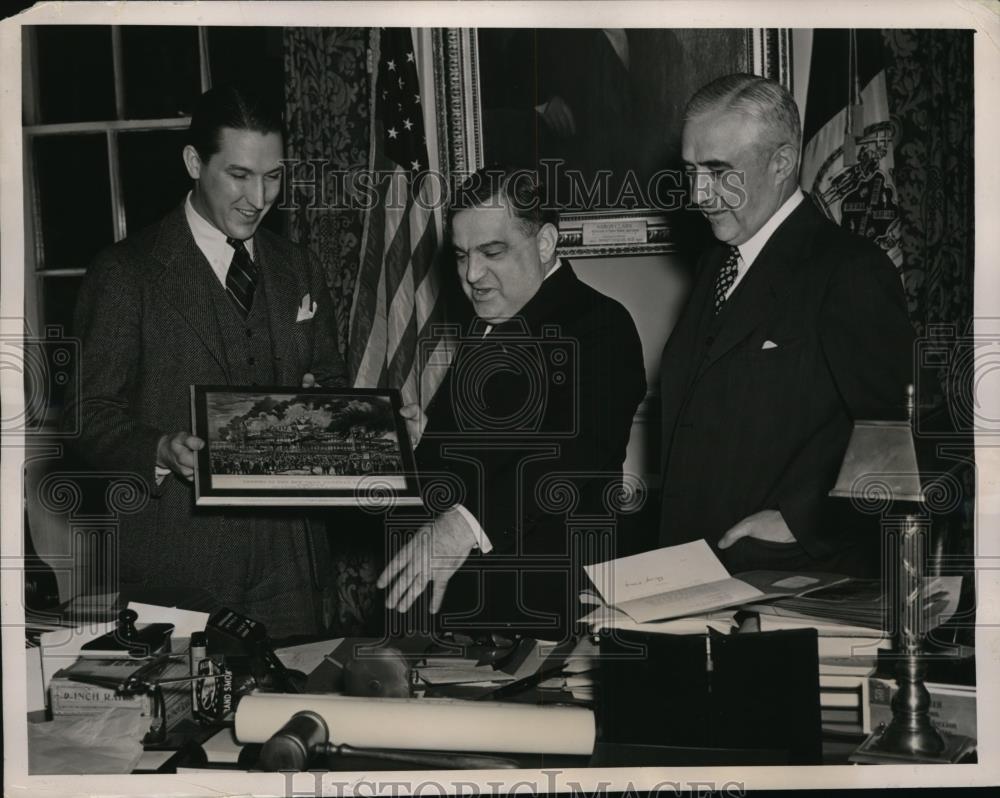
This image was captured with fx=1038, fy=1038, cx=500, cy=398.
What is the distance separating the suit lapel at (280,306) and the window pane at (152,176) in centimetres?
26

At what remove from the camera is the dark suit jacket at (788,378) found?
2.79 m

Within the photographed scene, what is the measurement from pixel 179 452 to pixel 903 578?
1948mm

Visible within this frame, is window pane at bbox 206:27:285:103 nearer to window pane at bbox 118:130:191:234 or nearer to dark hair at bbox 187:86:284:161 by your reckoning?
dark hair at bbox 187:86:284:161

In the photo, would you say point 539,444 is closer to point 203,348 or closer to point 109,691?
point 203,348

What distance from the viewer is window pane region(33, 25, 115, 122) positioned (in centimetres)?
280

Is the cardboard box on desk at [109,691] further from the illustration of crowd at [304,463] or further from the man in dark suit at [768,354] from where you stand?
the man in dark suit at [768,354]

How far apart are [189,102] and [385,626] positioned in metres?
1.54

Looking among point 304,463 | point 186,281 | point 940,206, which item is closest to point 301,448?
point 304,463

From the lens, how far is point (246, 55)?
2820mm

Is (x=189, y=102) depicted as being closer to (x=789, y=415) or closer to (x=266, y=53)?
(x=266, y=53)

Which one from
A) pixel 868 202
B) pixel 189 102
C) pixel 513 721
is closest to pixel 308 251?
pixel 189 102

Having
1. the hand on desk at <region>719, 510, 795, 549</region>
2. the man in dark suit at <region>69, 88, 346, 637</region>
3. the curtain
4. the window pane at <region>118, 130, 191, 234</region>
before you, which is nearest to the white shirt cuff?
the man in dark suit at <region>69, 88, 346, 637</region>

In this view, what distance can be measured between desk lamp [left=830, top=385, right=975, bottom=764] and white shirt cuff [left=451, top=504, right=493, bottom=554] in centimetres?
92

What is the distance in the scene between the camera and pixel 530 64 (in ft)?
9.30
